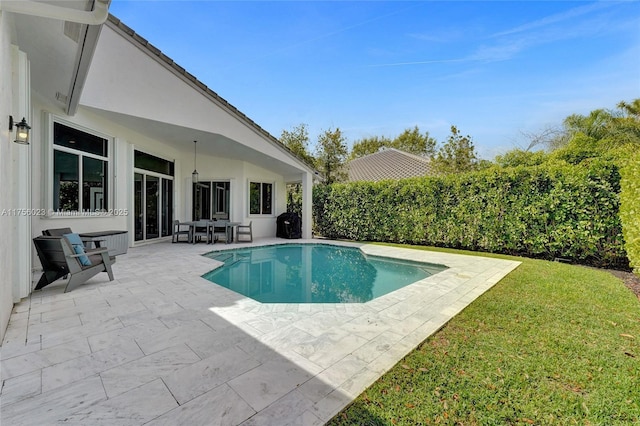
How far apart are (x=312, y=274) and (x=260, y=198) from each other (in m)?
7.62

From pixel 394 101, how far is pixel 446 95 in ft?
11.7

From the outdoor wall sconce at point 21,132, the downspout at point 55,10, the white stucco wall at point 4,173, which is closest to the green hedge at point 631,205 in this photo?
the downspout at point 55,10

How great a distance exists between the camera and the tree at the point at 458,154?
14.6m

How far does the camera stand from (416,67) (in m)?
13.5

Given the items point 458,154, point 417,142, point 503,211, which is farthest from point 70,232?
point 417,142

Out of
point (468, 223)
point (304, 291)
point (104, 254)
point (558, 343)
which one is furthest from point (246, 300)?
point (468, 223)

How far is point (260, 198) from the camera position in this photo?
1416cm

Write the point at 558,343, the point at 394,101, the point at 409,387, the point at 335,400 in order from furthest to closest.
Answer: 1. the point at 394,101
2. the point at 558,343
3. the point at 409,387
4. the point at 335,400

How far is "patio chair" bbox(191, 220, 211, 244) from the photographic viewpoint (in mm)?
10992

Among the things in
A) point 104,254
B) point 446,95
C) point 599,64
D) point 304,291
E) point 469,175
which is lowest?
point 304,291

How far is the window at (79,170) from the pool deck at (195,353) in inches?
125

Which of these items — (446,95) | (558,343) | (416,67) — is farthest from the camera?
(446,95)

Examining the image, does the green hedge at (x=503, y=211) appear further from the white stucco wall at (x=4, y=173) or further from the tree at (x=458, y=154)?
the white stucco wall at (x=4, y=173)

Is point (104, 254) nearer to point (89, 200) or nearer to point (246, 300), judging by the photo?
point (246, 300)
